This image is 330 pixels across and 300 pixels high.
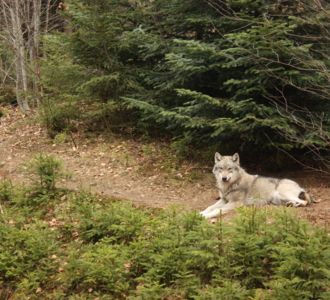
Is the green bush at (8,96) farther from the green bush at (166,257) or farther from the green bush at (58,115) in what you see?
the green bush at (166,257)

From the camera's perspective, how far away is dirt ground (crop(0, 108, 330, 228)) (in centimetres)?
1027

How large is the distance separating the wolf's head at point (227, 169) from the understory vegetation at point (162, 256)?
1.50 meters

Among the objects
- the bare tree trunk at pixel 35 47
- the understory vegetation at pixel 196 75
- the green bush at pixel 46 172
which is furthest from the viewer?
the bare tree trunk at pixel 35 47

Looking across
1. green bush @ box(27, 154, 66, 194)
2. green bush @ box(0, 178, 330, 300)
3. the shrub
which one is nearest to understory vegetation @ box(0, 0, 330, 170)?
green bush @ box(0, 178, 330, 300)

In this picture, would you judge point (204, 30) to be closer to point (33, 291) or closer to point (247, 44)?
point (247, 44)

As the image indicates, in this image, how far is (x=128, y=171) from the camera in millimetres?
11914

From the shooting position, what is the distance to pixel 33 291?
740cm

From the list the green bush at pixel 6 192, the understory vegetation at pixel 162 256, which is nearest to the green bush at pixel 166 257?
the understory vegetation at pixel 162 256

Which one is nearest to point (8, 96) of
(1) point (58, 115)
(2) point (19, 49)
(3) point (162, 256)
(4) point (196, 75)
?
(2) point (19, 49)

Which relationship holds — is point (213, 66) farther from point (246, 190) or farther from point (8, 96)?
point (8, 96)

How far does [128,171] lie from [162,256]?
16.9 feet

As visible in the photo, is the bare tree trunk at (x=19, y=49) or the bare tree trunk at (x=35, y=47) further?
the bare tree trunk at (x=19, y=49)

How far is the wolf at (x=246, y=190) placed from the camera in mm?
9078

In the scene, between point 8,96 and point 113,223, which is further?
point 8,96
